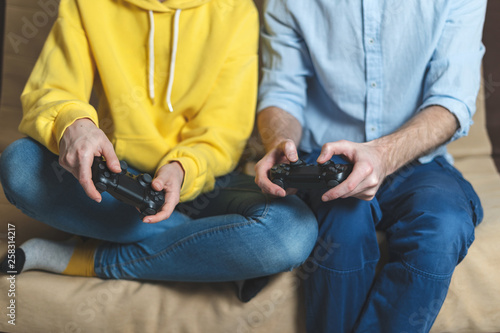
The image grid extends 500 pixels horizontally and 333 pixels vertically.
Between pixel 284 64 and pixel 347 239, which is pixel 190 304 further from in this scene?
pixel 284 64

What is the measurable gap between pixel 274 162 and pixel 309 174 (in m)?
0.10

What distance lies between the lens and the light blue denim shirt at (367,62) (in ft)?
3.28

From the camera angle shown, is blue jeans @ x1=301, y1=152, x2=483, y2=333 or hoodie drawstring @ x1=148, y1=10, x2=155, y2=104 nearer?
blue jeans @ x1=301, y1=152, x2=483, y2=333

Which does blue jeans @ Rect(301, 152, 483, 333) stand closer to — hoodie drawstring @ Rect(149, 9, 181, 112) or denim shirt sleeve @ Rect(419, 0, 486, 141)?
denim shirt sleeve @ Rect(419, 0, 486, 141)

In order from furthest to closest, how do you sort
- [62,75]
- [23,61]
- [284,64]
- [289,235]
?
[23,61], [284,64], [62,75], [289,235]

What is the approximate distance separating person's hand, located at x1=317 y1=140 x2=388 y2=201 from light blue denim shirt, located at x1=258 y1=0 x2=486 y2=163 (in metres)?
0.23

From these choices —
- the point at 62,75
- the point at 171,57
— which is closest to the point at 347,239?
the point at 171,57

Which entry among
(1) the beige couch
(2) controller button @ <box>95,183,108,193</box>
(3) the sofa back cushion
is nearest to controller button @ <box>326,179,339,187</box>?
(1) the beige couch

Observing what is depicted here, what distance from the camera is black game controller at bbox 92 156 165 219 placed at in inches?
30.4

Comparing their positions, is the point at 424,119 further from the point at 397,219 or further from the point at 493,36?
the point at 493,36

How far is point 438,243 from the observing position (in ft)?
2.74

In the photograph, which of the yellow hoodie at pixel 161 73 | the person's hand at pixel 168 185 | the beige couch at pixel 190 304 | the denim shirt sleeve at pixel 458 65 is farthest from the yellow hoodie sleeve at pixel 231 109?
the denim shirt sleeve at pixel 458 65

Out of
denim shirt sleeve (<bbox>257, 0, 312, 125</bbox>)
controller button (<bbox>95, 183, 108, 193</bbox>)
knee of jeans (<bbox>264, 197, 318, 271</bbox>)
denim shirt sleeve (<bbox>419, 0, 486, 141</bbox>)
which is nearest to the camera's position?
controller button (<bbox>95, 183, 108, 193</bbox>)

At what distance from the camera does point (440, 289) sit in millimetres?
844
